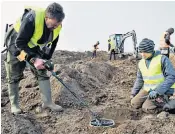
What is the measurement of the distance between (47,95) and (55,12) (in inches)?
56.6

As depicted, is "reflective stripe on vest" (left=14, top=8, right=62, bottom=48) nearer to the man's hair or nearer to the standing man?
the standing man

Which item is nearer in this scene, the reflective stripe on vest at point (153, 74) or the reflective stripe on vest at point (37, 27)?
the reflective stripe on vest at point (37, 27)

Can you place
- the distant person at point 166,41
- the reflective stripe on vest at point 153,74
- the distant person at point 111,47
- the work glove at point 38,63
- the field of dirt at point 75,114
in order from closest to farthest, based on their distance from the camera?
1. the field of dirt at point 75,114
2. the work glove at point 38,63
3. the reflective stripe on vest at point 153,74
4. the distant person at point 166,41
5. the distant person at point 111,47

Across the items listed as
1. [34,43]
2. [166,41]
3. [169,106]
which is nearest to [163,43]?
[166,41]

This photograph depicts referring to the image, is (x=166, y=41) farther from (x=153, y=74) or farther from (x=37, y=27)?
(x=37, y=27)

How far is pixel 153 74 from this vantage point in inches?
213

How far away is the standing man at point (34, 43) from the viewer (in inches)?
188

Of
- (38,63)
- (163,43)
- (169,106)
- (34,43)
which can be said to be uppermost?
(34,43)

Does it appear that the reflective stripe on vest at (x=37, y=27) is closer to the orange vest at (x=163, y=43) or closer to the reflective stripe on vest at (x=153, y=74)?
the reflective stripe on vest at (x=153, y=74)

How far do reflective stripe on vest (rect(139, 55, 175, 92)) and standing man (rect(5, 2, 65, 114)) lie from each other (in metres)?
1.48

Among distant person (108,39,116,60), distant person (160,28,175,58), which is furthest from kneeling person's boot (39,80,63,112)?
distant person (108,39,116,60)

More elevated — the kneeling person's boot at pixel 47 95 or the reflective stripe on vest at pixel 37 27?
the reflective stripe on vest at pixel 37 27

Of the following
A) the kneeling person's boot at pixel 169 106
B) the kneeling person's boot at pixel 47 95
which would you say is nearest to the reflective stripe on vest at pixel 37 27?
the kneeling person's boot at pixel 47 95

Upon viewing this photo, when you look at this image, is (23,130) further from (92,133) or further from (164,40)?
(164,40)
